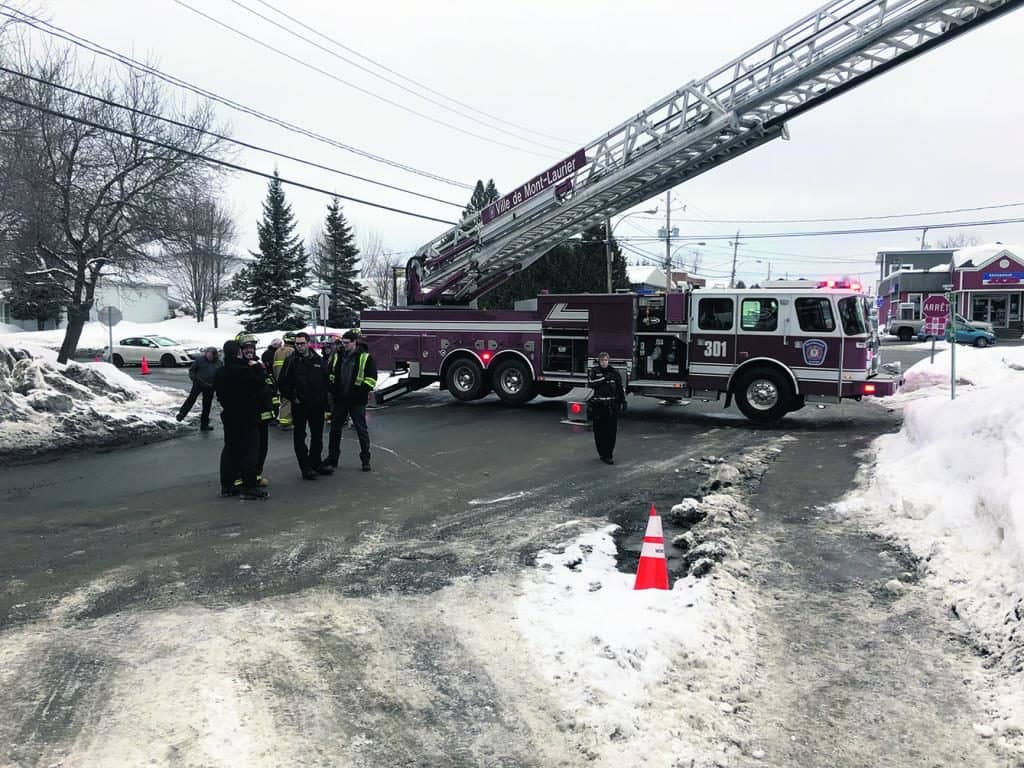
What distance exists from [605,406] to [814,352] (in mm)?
5681

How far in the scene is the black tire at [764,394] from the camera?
46.6 ft

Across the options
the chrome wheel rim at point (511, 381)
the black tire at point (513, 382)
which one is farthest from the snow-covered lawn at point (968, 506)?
the chrome wheel rim at point (511, 381)

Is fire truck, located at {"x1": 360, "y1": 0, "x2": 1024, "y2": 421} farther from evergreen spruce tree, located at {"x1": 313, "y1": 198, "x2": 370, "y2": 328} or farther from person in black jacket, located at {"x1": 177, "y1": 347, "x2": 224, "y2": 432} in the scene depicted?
evergreen spruce tree, located at {"x1": 313, "y1": 198, "x2": 370, "y2": 328}

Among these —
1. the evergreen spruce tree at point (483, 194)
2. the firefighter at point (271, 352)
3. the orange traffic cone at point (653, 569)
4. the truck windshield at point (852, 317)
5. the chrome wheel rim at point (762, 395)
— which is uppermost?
the evergreen spruce tree at point (483, 194)

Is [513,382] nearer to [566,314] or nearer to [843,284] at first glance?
[566,314]

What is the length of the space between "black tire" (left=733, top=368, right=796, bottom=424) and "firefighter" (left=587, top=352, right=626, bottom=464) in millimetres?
4822

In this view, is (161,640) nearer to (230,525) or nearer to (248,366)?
(230,525)

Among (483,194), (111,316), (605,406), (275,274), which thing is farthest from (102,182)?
(483,194)

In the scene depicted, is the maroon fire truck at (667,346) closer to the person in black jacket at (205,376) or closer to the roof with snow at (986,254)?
the person in black jacket at (205,376)

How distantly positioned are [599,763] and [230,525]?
4871 millimetres

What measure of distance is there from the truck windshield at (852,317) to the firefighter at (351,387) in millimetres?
8846

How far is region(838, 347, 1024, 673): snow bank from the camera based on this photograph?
4656mm

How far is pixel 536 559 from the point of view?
6.04 meters

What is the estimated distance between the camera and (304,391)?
9.07 m
